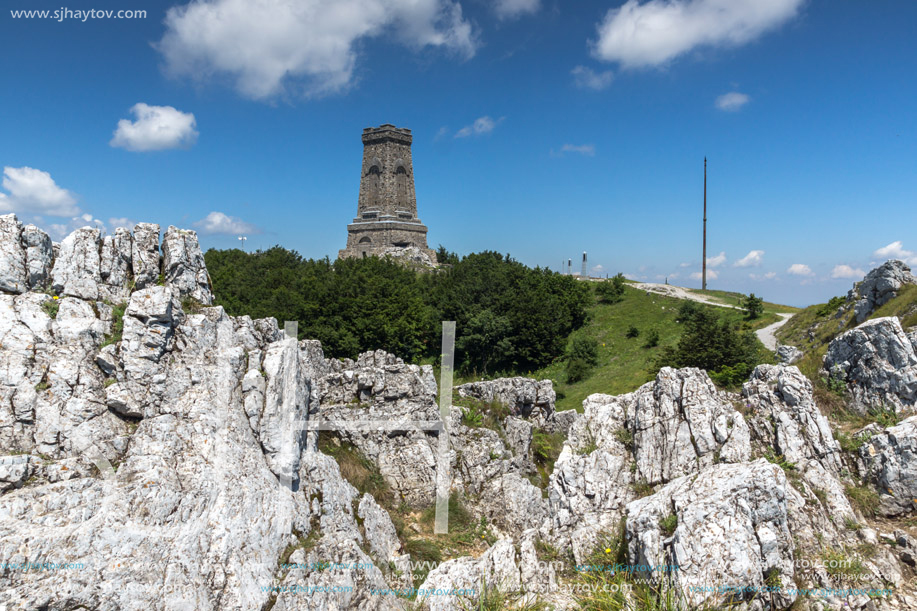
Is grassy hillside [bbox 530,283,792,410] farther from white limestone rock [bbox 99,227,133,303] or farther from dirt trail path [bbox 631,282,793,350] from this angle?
white limestone rock [bbox 99,227,133,303]

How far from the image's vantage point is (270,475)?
36.7 ft

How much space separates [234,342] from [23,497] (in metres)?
4.84

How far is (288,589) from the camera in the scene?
9883mm

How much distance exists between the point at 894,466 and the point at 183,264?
1728 cm

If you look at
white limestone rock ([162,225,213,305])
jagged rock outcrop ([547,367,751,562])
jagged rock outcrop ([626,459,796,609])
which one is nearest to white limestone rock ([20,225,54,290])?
white limestone rock ([162,225,213,305])

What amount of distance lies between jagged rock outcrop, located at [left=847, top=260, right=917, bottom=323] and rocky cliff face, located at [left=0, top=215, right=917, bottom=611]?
10.5m

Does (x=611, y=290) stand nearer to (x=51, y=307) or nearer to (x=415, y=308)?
(x=415, y=308)

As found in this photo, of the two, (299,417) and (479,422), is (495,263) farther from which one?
(299,417)

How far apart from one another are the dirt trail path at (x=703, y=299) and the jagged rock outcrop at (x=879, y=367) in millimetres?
19721

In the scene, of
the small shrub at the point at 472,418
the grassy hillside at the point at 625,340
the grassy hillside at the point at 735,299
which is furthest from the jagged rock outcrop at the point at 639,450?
the grassy hillside at the point at 735,299

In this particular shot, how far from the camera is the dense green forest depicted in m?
37.8

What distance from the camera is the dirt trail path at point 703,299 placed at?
3469 cm

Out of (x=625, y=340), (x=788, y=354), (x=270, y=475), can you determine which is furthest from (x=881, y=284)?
(x=270, y=475)

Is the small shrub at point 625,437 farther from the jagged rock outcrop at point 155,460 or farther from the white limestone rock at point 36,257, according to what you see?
the white limestone rock at point 36,257
